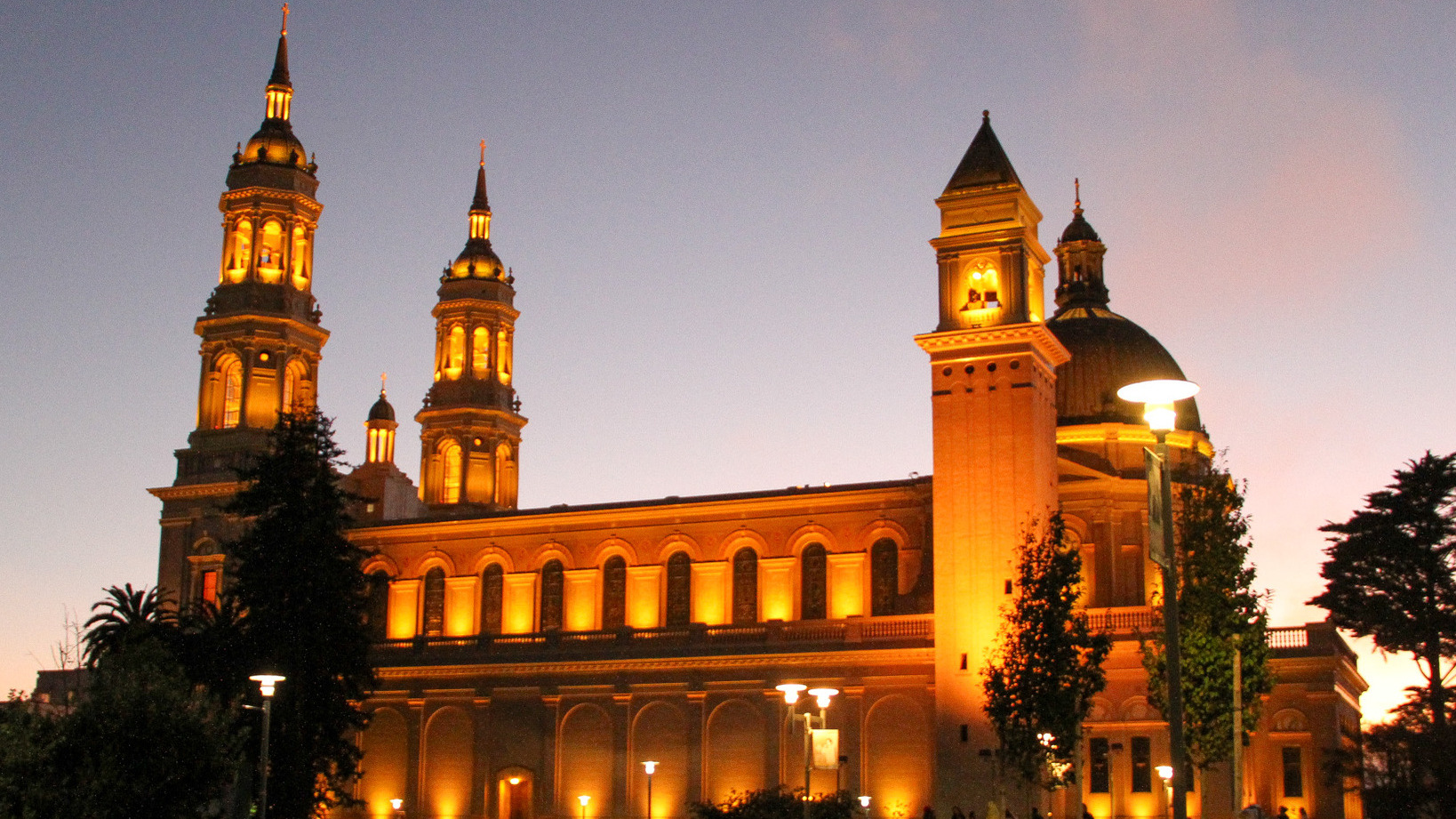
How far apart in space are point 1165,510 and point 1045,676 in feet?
98.9

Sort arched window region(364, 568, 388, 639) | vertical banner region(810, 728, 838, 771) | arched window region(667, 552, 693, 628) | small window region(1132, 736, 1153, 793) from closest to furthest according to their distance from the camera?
1. vertical banner region(810, 728, 838, 771)
2. small window region(1132, 736, 1153, 793)
3. arched window region(667, 552, 693, 628)
4. arched window region(364, 568, 388, 639)

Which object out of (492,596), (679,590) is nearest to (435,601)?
(492,596)

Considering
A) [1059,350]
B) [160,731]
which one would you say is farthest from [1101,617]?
[160,731]

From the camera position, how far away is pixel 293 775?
4881cm

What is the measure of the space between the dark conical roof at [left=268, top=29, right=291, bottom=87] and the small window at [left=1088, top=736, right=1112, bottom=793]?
149 feet

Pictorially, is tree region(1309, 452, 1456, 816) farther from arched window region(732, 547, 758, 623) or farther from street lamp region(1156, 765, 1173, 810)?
Answer: arched window region(732, 547, 758, 623)

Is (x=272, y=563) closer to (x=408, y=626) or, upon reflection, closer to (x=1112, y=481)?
(x=408, y=626)

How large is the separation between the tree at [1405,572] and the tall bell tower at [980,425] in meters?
10.4

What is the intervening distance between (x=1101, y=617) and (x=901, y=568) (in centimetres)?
767

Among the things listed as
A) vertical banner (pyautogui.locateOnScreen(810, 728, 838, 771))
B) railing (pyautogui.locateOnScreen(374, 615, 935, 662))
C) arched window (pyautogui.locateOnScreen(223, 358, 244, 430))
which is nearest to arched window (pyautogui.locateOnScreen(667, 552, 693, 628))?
railing (pyautogui.locateOnScreen(374, 615, 935, 662))

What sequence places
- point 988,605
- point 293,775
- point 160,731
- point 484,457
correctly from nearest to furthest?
point 160,731, point 293,775, point 988,605, point 484,457

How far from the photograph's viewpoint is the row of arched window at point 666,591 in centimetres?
6328

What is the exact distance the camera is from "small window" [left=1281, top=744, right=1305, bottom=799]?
181ft

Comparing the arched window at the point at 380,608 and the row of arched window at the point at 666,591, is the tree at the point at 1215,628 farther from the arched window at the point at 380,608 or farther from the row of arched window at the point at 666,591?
the arched window at the point at 380,608
